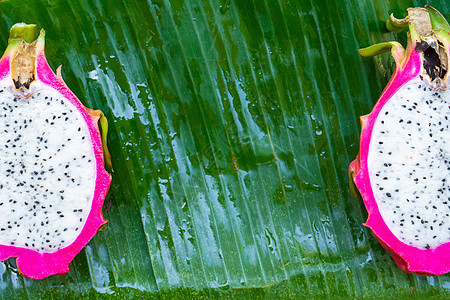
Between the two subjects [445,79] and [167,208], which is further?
[167,208]

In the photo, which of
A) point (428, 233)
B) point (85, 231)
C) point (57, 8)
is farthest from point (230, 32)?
point (428, 233)

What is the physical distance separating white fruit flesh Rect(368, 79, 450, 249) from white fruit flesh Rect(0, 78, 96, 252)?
130cm

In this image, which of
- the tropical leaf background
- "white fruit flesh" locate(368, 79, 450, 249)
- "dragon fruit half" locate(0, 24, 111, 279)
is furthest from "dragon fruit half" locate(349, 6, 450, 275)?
"dragon fruit half" locate(0, 24, 111, 279)

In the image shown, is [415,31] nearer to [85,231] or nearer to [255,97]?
[255,97]

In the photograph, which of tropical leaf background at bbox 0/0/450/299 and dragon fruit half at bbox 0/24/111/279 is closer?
dragon fruit half at bbox 0/24/111/279

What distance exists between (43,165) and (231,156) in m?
0.85

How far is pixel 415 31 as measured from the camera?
1868 mm

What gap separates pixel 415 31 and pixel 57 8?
1625mm

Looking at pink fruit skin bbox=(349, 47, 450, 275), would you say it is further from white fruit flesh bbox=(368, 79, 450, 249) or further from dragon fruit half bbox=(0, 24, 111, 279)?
dragon fruit half bbox=(0, 24, 111, 279)

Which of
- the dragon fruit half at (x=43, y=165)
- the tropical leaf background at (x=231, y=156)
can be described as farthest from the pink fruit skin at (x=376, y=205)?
the dragon fruit half at (x=43, y=165)

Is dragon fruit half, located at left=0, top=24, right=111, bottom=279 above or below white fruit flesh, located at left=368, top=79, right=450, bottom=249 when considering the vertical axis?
above

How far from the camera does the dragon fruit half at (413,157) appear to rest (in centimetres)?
185

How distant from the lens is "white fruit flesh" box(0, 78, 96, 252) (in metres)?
1.89

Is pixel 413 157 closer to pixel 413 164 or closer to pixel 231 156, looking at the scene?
pixel 413 164
